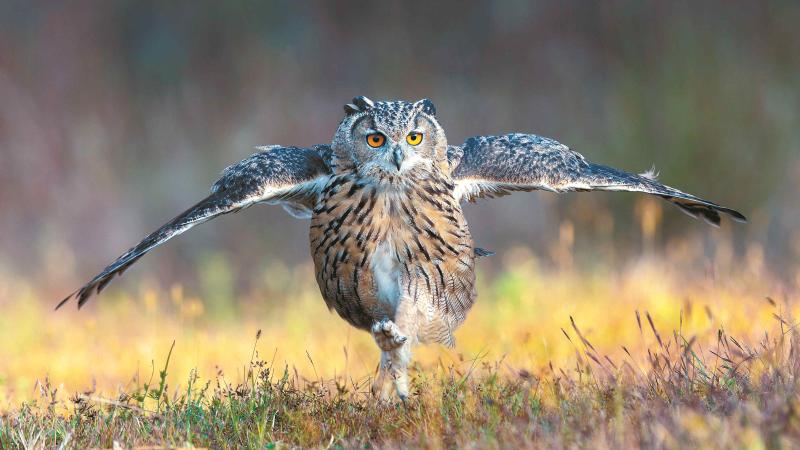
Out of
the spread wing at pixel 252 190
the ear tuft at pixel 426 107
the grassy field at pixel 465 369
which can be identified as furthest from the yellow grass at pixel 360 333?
the ear tuft at pixel 426 107

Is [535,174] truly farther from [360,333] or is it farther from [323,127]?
[323,127]

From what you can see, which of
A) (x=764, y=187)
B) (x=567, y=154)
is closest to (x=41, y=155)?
(x=764, y=187)

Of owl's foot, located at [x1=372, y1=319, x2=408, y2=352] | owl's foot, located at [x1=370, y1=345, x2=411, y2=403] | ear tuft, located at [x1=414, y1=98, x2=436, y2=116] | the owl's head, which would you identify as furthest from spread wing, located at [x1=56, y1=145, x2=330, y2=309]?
owl's foot, located at [x1=370, y1=345, x2=411, y2=403]

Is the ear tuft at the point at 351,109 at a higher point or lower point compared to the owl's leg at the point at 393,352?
higher

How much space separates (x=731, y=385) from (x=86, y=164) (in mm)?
10584

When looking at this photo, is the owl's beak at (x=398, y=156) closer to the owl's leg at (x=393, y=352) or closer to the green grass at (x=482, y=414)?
the owl's leg at (x=393, y=352)

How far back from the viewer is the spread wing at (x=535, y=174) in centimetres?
521

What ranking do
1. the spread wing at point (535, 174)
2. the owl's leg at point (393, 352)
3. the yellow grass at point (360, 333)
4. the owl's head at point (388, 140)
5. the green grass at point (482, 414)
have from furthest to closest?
the yellow grass at point (360, 333) → the spread wing at point (535, 174) → the owl's head at point (388, 140) → the owl's leg at point (393, 352) → the green grass at point (482, 414)

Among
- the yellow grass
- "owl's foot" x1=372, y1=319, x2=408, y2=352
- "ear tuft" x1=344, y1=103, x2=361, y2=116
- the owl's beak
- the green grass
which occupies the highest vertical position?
"ear tuft" x1=344, y1=103, x2=361, y2=116

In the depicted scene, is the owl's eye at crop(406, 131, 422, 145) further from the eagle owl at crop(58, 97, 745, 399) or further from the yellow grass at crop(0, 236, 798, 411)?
the yellow grass at crop(0, 236, 798, 411)

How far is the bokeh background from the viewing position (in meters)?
9.12

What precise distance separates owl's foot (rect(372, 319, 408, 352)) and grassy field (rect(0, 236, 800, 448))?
0.23 metres

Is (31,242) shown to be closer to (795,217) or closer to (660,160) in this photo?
(660,160)

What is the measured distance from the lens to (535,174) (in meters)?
5.25
